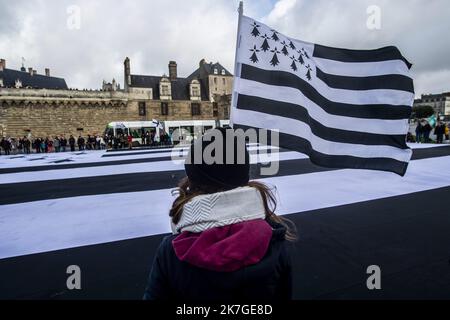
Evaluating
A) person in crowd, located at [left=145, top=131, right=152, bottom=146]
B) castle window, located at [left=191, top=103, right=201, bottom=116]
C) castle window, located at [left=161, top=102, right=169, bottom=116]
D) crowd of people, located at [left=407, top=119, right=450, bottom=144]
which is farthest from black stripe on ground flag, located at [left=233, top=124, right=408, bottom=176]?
castle window, located at [left=191, top=103, right=201, bottom=116]

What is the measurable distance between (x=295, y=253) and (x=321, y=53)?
236cm

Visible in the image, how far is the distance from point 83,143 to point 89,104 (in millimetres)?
13444

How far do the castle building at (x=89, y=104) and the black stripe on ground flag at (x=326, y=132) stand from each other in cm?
3191

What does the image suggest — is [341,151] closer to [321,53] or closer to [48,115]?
[321,53]

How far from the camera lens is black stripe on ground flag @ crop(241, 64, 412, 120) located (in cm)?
303

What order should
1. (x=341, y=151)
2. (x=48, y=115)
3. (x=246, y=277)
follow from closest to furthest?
(x=246, y=277) < (x=341, y=151) < (x=48, y=115)

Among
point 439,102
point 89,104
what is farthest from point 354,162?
point 439,102

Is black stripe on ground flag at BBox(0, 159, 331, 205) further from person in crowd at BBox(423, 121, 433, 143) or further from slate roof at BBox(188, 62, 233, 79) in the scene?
slate roof at BBox(188, 62, 233, 79)

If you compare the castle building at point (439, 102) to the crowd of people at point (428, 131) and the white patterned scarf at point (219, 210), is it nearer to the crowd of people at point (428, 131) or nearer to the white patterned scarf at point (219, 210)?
the crowd of people at point (428, 131)

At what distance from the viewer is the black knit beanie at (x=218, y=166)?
1.29 m

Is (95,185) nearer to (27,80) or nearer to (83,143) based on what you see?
(83,143)

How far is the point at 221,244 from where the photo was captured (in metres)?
1.13
